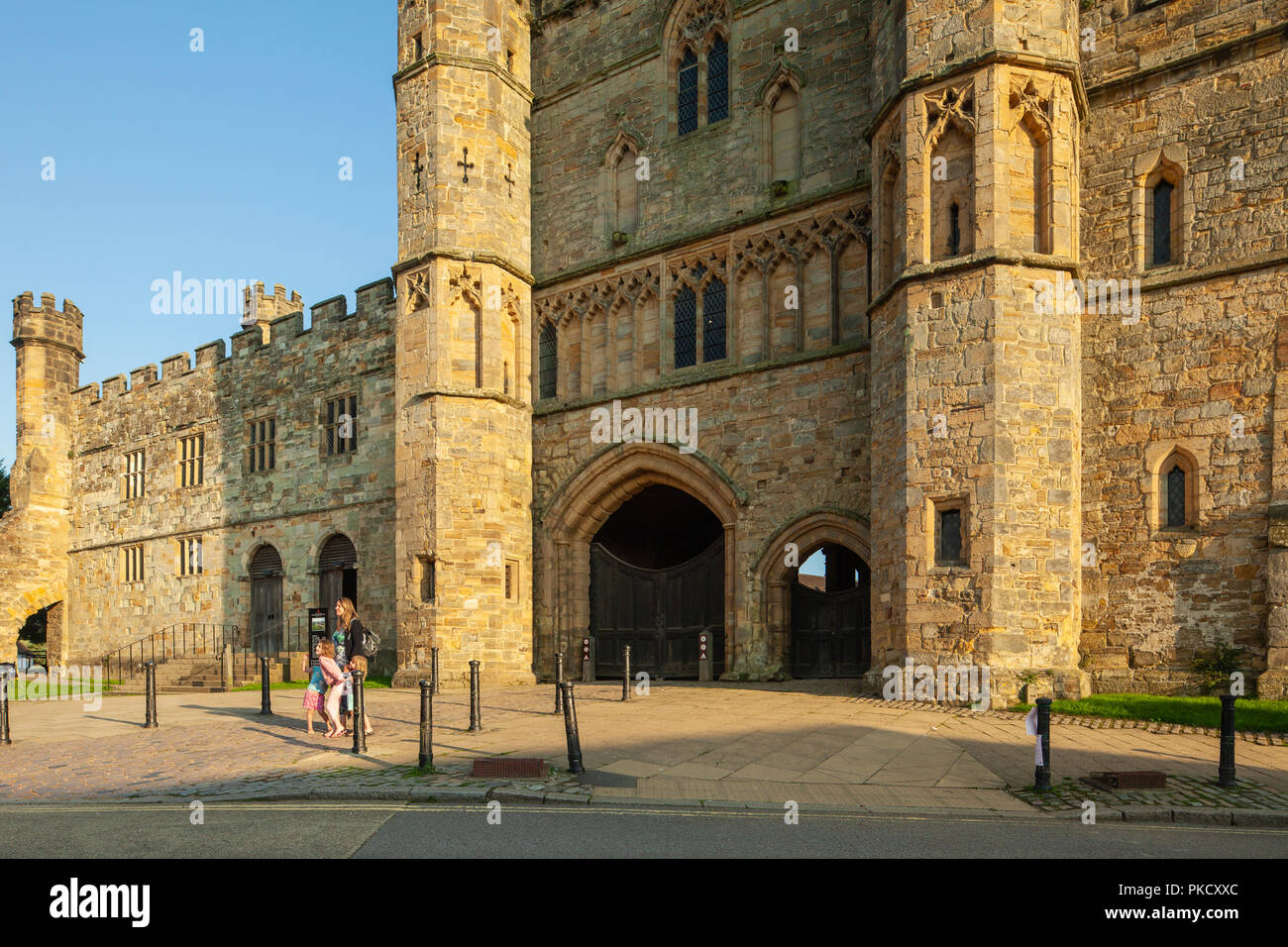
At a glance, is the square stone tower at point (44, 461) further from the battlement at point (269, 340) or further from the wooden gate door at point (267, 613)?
the wooden gate door at point (267, 613)

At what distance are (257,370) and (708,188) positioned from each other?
1341 centimetres

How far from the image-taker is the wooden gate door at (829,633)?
627 inches

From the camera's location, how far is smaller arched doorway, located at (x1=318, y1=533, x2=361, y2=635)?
21.6 metres

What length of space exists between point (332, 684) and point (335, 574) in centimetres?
1176

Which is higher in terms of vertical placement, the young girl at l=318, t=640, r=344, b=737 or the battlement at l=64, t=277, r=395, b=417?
the battlement at l=64, t=277, r=395, b=417

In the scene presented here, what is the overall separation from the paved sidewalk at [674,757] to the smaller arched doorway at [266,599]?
386 inches

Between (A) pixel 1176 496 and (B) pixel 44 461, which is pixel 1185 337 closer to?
(A) pixel 1176 496

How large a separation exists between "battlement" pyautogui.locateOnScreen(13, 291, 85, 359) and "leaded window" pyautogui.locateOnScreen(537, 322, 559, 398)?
19.4 metres

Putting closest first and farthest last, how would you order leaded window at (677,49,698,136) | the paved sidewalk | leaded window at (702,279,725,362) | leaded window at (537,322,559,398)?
1. the paved sidewalk
2. leaded window at (702,279,725,362)
3. leaded window at (677,49,698,136)
4. leaded window at (537,322,559,398)

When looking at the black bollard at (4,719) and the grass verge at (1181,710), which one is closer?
the grass verge at (1181,710)

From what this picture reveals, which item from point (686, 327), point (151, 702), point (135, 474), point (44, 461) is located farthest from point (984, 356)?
point (44, 461)

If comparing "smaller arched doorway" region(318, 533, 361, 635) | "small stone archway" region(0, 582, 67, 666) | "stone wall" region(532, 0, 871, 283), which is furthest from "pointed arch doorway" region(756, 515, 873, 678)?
"small stone archway" region(0, 582, 67, 666)

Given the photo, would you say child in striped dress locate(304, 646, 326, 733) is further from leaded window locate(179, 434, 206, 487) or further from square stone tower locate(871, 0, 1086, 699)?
leaded window locate(179, 434, 206, 487)

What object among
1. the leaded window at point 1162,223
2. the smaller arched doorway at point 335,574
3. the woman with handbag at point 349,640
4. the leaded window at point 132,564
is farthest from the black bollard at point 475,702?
the leaded window at point 132,564
